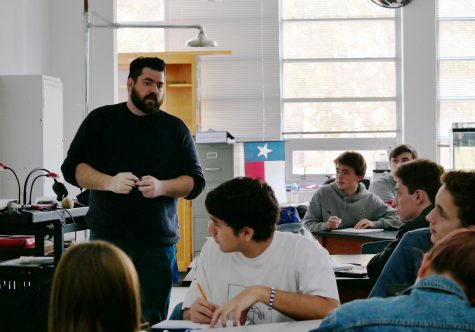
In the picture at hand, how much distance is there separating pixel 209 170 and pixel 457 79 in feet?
10.7

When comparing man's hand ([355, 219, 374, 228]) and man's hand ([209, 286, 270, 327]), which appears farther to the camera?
A: man's hand ([355, 219, 374, 228])

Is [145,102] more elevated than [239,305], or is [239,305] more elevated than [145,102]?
[145,102]

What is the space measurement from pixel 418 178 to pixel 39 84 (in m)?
4.32

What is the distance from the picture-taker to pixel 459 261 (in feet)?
3.92

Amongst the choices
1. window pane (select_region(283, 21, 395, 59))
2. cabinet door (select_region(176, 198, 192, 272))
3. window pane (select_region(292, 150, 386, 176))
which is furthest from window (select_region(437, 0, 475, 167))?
cabinet door (select_region(176, 198, 192, 272))

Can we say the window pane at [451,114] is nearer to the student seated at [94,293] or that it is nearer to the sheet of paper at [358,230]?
the sheet of paper at [358,230]

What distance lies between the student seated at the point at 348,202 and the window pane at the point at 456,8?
4.17m

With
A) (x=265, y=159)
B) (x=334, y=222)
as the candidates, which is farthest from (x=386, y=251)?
(x=265, y=159)

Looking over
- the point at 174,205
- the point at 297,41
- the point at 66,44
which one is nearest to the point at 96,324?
the point at 174,205

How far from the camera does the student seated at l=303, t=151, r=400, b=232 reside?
561 cm

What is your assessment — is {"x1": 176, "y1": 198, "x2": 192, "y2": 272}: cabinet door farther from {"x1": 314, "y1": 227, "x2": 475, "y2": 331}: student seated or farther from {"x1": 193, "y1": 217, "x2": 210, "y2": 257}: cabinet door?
{"x1": 314, "y1": 227, "x2": 475, "y2": 331}: student seated

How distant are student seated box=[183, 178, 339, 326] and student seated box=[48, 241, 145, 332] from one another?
0.95m

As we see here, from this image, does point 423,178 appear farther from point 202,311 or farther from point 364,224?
point 364,224

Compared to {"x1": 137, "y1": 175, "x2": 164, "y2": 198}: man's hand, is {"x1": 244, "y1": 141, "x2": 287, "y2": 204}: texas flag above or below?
above
